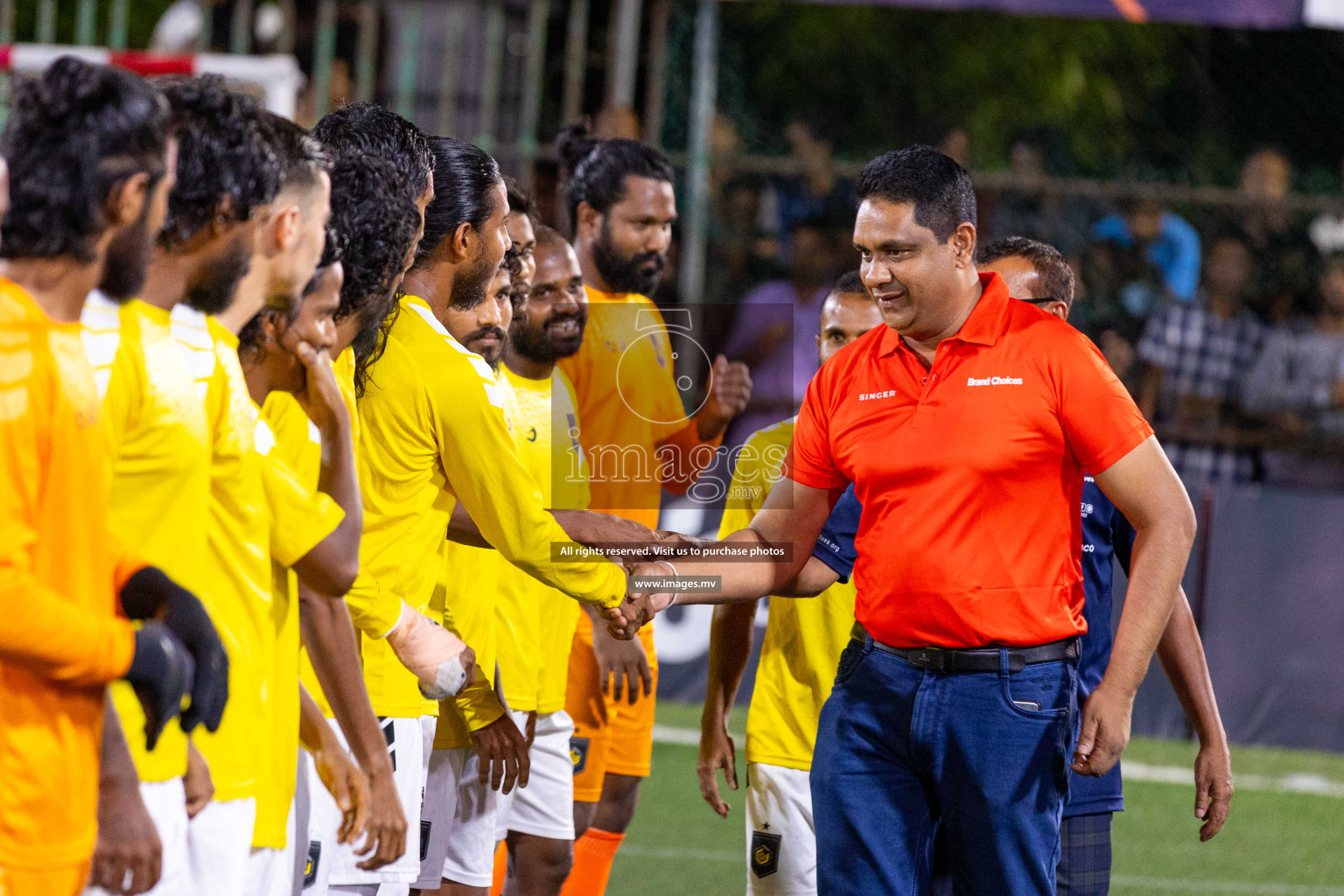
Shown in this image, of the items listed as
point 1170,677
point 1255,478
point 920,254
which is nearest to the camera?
point 920,254

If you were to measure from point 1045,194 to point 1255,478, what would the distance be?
99.1 inches

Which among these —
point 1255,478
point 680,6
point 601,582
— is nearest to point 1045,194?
point 1255,478

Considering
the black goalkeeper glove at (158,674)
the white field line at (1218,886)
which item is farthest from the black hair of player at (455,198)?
the white field line at (1218,886)

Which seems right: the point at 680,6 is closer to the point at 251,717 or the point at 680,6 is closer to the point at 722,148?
the point at 722,148

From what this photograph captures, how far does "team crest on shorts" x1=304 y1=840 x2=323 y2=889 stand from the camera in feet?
10.5

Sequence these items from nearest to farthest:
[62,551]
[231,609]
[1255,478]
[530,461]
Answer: [62,551] → [231,609] → [530,461] → [1255,478]

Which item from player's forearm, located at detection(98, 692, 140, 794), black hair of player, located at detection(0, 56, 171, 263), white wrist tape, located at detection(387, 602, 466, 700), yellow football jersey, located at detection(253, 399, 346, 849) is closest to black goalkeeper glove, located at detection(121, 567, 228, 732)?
player's forearm, located at detection(98, 692, 140, 794)

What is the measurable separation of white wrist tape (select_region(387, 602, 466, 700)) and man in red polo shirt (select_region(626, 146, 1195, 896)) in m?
0.97

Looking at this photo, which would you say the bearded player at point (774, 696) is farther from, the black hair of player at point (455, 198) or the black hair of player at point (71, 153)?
the black hair of player at point (71, 153)

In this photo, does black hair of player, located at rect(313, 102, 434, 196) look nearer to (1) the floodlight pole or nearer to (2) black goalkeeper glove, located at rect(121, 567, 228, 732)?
(2) black goalkeeper glove, located at rect(121, 567, 228, 732)

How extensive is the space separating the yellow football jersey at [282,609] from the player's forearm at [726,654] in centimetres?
185

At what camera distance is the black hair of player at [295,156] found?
2.75 metres

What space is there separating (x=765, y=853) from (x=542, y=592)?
1.02 metres

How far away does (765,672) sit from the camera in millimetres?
4539
